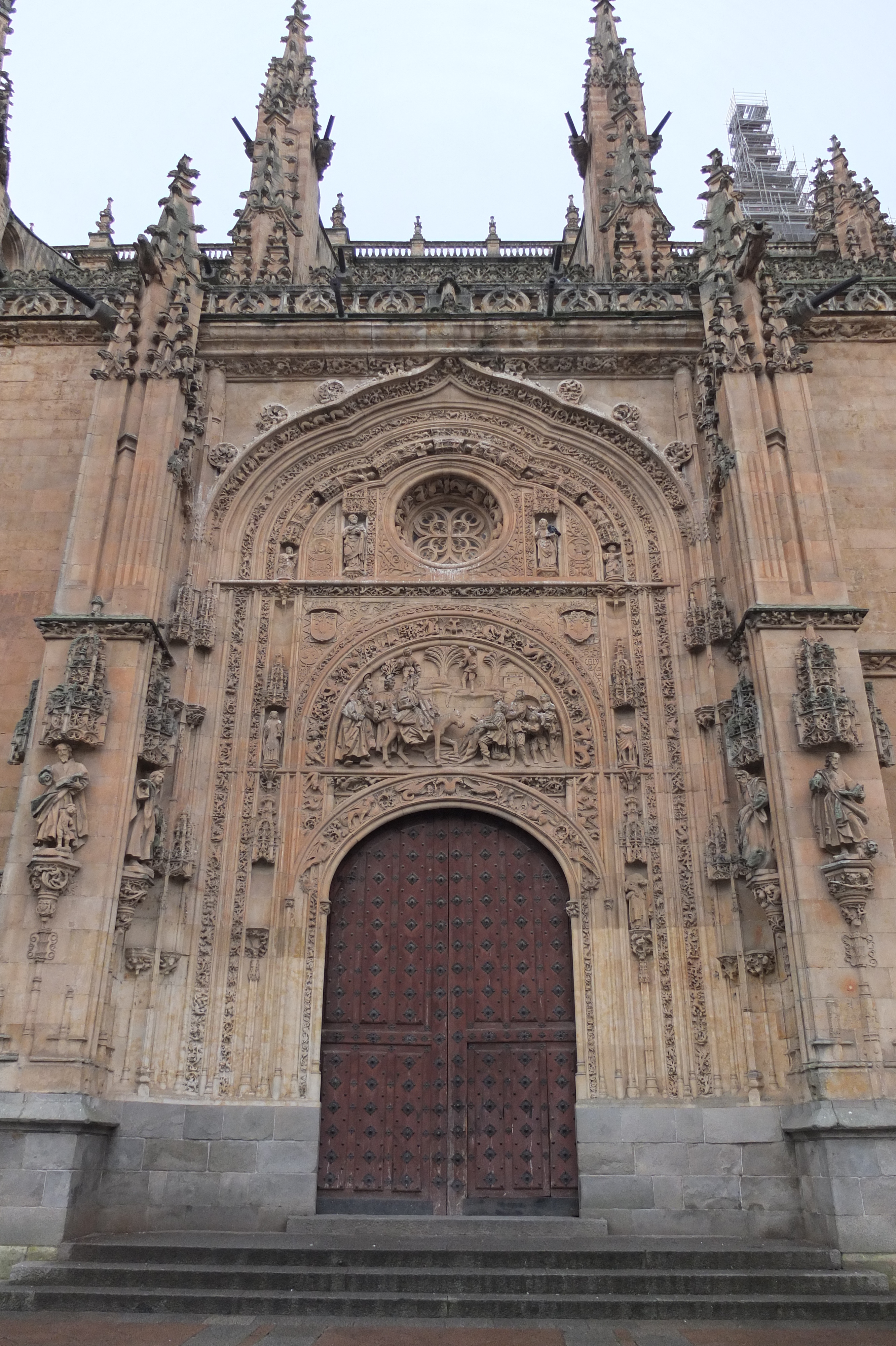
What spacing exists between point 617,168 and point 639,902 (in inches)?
565

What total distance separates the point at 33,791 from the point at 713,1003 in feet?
26.8

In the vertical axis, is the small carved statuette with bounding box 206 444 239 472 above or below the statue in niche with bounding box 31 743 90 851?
above

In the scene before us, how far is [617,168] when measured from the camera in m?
19.8

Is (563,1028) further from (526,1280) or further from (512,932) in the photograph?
(526,1280)

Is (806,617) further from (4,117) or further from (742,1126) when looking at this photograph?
(4,117)

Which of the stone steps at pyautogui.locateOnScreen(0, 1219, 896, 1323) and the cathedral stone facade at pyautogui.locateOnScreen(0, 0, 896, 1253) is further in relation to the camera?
the cathedral stone facade at pyautogui.locateOnScreen(0, 0, 896, 1253)

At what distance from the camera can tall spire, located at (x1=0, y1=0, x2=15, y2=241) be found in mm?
17219

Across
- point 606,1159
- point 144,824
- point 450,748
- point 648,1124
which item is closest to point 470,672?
point 450,748

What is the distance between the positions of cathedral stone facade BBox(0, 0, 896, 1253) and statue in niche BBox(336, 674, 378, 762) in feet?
0.22

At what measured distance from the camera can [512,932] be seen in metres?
13.0

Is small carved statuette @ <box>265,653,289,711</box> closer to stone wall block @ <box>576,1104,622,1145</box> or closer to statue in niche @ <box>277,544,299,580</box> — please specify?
statue in niche @ <box>277,544,299,580</box>

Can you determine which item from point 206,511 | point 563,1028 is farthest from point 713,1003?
point 206,511

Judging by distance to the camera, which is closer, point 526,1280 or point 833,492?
point 526,1280

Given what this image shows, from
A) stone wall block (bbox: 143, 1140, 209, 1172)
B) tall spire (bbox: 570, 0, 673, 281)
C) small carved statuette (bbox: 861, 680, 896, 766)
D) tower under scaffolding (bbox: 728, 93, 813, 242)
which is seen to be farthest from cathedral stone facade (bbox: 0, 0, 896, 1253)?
tower under scaffolding (bbox: 728, 93, 813, 242)
